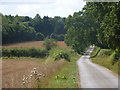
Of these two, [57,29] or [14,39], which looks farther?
[57,29]

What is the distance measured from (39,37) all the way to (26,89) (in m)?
77.9

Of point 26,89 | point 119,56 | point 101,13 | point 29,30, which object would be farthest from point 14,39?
point 26,89

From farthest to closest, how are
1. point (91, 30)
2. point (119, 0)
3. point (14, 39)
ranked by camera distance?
point (14, 39), point (91, 30), point (119, 0)

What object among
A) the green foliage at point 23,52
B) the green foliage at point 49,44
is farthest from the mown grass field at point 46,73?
the green foliage at point 49,44

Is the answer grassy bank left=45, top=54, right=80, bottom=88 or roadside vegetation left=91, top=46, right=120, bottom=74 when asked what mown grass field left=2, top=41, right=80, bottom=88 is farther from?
roadside vegetation left=91, top=46, right=120, bottom=74

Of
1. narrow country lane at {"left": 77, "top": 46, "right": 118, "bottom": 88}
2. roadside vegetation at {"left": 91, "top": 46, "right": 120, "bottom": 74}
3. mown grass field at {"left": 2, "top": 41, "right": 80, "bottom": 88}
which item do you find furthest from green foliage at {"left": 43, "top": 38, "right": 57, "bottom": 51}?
narrow country lane at {"left": 77, "top": 46, "right": 118, "bottom": 88}

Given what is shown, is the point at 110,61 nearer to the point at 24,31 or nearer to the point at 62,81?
the point at 62,81

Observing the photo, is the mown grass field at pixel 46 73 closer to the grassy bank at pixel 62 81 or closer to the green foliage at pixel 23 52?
the grassy bank at pixel 62 81

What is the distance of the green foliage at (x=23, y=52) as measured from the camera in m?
63.5

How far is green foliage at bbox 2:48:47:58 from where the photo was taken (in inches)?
2500

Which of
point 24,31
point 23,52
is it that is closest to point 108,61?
point 23,52

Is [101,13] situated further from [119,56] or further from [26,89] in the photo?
[26,89]

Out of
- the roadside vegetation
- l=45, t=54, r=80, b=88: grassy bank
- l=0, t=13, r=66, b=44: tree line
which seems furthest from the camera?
l=0, t=13, r=66, b=44: tree line

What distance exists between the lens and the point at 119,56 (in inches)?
1081
